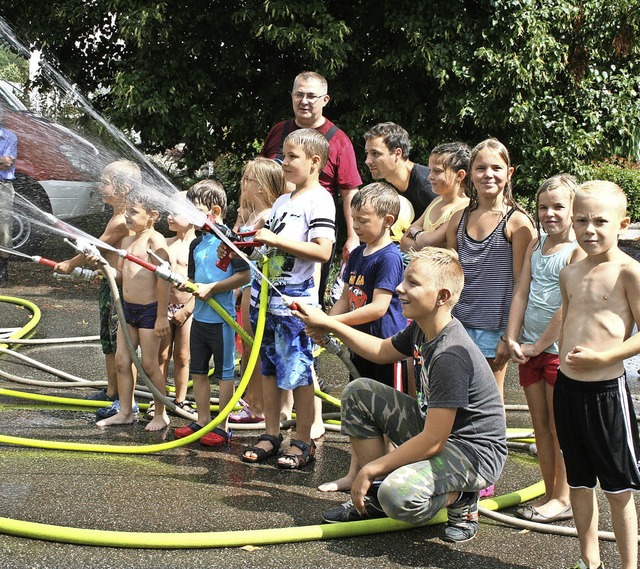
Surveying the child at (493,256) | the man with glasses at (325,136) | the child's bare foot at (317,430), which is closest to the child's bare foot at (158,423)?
the child's bare foot at (317,430)

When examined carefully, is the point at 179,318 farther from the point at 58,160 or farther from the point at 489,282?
the point at 58,160

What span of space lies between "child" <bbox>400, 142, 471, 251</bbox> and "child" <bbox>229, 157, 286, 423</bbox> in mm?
897

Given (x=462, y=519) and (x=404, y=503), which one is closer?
(x=404, y=503)

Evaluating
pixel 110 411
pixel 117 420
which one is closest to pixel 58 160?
pixel 110 411

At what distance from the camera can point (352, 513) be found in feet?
13.1

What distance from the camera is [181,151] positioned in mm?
12094

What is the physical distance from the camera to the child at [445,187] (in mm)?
5090

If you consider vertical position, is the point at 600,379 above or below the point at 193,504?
above

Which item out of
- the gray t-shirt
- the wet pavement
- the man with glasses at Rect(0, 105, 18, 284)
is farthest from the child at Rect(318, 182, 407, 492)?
the man with glasses at Rect(0, 105, 18, 284)

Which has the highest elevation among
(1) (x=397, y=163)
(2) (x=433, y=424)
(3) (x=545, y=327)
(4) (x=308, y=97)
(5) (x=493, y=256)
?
(4) (x=308, y=97)

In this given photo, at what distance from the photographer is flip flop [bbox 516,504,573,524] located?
13.3 feet

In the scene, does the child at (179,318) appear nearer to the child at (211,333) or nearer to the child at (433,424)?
the child at (211,333)

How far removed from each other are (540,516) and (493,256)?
1.26 m

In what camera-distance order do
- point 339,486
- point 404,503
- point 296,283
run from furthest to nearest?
point 296,283 < point 339,486 < point 404,503
